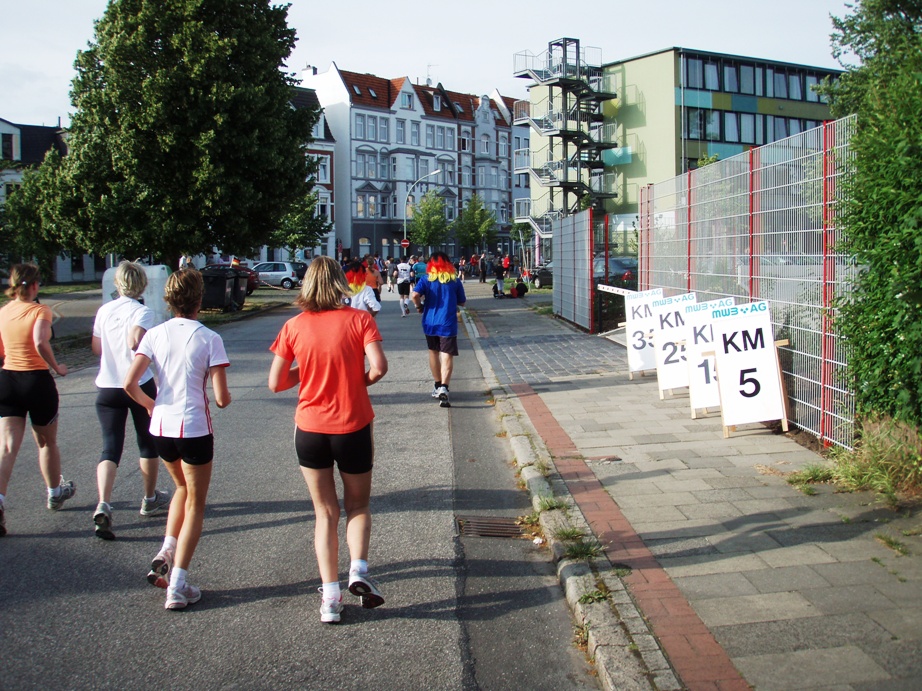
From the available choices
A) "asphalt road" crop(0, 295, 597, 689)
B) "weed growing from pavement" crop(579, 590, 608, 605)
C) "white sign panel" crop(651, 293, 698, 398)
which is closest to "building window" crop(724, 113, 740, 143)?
"white sign panel" crop(651, 293, 698, 398)

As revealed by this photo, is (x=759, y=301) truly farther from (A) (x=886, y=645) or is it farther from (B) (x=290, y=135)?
(B) (x=290, y=135)

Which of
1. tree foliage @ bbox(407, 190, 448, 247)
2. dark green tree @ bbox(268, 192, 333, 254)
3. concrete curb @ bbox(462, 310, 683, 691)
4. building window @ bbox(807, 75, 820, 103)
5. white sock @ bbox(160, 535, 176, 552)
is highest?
building window @ bbox(807, 75, 820, 103)

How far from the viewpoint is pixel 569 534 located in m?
5.26

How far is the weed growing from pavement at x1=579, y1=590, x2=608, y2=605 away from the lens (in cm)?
432

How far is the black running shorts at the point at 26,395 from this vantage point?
5.96 metres

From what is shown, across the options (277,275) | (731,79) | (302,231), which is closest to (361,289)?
(277,275)

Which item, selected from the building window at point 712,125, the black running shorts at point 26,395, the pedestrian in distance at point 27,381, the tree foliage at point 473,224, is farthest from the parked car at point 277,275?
the black running shorts at point 26,395

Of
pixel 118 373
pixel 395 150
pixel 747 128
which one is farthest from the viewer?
pixel 395 150

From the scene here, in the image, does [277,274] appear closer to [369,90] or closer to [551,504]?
[369,90]

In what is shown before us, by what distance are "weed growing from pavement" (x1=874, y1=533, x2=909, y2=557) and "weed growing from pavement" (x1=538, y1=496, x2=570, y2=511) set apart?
186 centimetres

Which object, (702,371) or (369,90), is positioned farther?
(369,90)

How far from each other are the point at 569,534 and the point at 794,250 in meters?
3.80

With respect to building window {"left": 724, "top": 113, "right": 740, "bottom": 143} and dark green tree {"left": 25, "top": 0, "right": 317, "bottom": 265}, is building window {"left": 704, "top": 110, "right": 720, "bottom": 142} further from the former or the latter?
dark green tree {"left": 25, "top": 0, "right": 317, "bottom": 265}

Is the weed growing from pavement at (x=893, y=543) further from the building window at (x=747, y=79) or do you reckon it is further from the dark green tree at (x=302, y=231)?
the building window at (x=747, y=79)
